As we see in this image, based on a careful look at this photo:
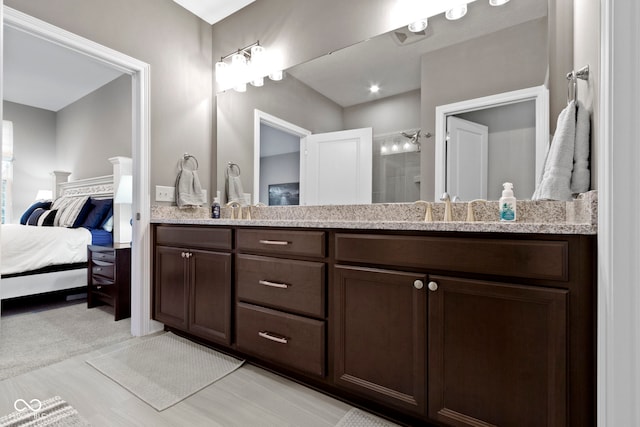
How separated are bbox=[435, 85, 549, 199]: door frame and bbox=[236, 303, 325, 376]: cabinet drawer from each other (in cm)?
96

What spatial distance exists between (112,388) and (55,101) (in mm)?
5161

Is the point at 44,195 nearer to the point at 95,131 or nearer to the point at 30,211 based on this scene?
the point at 30,211

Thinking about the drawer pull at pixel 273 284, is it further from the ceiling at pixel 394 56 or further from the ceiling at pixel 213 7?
the ceiling at pixel 213 7

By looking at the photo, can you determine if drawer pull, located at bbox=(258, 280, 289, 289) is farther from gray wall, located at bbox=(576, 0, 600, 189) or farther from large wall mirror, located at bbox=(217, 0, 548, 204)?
gray wall, located at bbox=(576, 0, 600, 189)

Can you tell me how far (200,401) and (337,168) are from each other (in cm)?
148

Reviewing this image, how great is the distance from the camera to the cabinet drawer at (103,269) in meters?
2.66

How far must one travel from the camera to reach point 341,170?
205cm

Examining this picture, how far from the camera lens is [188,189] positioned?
251 centimetres

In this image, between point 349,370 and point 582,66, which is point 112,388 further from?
point 582,66

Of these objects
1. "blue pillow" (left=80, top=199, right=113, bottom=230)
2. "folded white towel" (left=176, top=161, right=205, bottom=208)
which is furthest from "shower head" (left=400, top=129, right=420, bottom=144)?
"blue pillow" (left=80, top=199, right=113, bottom=230)

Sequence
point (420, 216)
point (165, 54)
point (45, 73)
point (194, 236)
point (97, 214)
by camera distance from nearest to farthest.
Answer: point (420, 216) < point (194, 236) < point (165, 54) < point (97, 214) < point (45, 73)

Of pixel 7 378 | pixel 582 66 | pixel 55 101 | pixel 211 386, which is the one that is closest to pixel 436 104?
pixel 582 66

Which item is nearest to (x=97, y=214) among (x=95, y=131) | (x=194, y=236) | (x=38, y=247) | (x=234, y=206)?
(x=38, y=247)

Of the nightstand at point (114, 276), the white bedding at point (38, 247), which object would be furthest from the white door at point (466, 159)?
the white bedding at point (38, 247)
